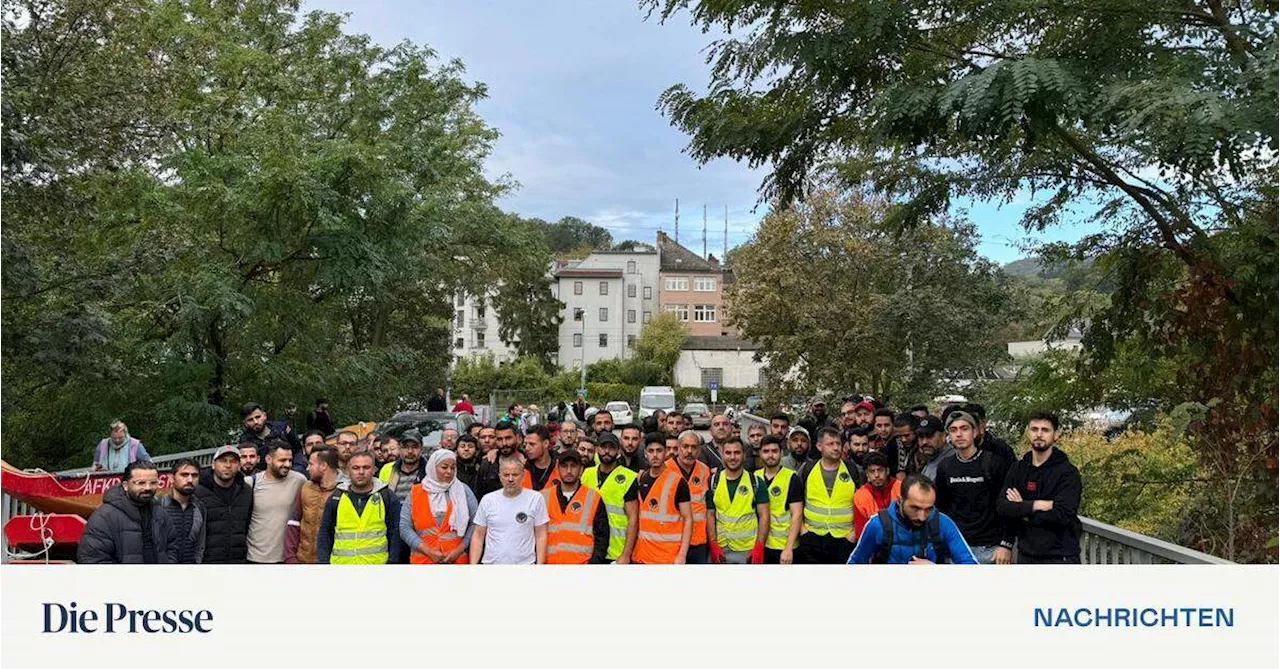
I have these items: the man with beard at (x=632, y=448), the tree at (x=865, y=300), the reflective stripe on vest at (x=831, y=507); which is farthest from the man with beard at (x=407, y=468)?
the tree at (x=865, y=300)

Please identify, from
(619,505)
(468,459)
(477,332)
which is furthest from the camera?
(477,332)

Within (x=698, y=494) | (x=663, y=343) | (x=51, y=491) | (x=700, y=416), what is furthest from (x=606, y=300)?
(x=698, y=494)

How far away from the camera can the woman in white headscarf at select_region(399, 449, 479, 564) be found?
22.6ft

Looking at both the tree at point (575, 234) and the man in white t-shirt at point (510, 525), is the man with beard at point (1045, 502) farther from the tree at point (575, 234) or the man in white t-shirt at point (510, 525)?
the tree at point (575, 234)

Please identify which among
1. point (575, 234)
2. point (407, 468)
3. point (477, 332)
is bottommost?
point (407, 468)

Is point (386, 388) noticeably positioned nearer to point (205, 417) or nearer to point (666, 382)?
point (205, 417)

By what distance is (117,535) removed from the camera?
20.2 feet

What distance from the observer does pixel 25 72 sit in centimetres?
1416

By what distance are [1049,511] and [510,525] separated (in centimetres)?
336

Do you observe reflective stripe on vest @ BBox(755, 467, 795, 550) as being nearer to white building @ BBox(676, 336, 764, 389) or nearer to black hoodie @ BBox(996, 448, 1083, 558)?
black hoodie @ BBox(996, 448, 1083, 558)

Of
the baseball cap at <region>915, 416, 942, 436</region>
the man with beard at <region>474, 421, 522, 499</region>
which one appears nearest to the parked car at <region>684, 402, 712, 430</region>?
the man with beard at <region>474, 421, 522, 499</region>

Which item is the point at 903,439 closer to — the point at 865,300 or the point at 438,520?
the point at 438,520

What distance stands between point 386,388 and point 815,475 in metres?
19.8
